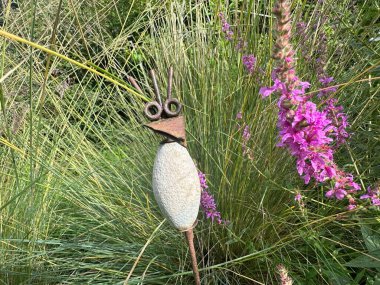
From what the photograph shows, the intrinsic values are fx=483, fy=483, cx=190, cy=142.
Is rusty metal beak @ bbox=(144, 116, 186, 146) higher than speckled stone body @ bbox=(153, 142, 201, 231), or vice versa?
rusty metal beak @ bbox=(144, 116, 186, 146)

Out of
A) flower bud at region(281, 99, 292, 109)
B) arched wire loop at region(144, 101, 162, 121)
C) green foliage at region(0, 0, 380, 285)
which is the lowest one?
green foliage at region(0, 0, 380, 285)

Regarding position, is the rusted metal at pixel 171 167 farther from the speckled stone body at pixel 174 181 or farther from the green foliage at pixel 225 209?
the green foliage at pixel 225 209

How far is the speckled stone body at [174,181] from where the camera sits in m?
0.78

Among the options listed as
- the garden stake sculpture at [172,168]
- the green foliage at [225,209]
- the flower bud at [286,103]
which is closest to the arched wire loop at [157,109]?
the garden stake sculpture at [172,168]

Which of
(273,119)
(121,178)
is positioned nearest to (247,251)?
(273,119)

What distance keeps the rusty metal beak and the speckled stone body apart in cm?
1

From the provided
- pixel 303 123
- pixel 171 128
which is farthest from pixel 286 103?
pixel 171 128

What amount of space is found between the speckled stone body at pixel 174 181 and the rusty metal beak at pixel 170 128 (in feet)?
0.04

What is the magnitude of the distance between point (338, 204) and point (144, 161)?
646mm

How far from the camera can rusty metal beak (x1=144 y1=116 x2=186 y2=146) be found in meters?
0.77

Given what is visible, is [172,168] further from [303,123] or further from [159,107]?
[303,123]

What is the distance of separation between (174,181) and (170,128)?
0.28 feet

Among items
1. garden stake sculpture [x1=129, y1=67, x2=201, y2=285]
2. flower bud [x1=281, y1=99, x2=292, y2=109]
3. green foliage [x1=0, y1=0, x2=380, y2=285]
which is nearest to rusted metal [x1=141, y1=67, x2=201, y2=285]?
garden stake sculpture [x1=129, y1=67, x2=201, y2=285]

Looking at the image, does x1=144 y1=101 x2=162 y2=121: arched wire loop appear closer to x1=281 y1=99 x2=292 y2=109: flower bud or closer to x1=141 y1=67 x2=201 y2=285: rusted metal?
x1=141 y1=67 x2=201 y2=285: rusted metal
